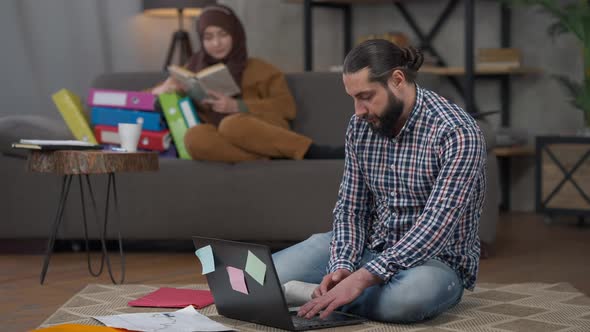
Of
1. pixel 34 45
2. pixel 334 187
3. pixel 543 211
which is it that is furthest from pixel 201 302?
pixel 34 45

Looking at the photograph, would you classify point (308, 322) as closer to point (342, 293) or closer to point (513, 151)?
point (342, 293)

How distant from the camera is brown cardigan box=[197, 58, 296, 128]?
11.9 ft

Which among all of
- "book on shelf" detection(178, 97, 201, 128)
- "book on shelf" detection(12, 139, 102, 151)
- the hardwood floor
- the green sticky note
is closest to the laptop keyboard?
the green sticky note

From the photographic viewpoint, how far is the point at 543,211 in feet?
14.2

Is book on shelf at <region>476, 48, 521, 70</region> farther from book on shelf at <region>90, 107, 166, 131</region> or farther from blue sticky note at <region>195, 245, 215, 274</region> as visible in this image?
blue sticky note at <region>195, 245, 215, 274</region>

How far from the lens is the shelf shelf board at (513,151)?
15.1ft

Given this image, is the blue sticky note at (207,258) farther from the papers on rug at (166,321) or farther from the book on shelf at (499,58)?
the book on shelf at (499,58)

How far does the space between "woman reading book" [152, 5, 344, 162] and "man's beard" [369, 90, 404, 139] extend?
4.55 feet

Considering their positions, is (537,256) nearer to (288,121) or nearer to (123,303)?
(288,121)

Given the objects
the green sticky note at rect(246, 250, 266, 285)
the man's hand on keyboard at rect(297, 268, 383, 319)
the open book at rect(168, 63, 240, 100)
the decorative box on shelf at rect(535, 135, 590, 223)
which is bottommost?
the decorative box on shelf at rect(535, 135, 590, 223)

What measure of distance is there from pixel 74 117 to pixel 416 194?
1.99m

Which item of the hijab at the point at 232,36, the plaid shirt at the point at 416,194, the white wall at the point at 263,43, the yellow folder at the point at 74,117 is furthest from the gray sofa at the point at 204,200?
the white wall at the point at 263,43

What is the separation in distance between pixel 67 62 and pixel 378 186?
10.4 ft

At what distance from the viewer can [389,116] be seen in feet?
6.63
